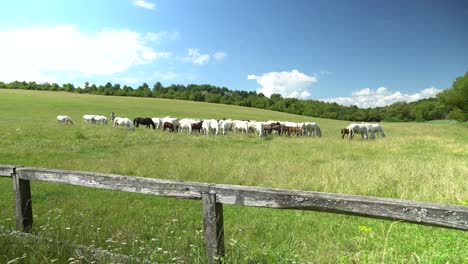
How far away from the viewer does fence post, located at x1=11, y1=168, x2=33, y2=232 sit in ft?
16.9

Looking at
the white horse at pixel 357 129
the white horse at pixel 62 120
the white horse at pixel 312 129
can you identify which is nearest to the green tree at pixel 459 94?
the white horse at pixel 312 129

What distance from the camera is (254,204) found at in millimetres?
3549

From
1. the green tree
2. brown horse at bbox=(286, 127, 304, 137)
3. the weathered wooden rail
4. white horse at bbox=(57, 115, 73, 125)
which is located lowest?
white horse at bbox=(57, 115, 73, 125)

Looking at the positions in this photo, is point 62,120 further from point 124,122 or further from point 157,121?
point 157,121

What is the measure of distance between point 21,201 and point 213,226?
3.24 metres

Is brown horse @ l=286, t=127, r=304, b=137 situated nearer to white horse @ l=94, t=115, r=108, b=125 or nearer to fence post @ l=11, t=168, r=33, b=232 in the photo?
white horse @ l=94, t=115, r=108, b=125

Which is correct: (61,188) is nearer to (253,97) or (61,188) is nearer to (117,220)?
(117,220)

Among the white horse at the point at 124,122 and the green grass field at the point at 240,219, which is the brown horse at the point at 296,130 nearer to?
the white horse at the point at 124,122

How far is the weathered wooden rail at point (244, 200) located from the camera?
9.53 feet

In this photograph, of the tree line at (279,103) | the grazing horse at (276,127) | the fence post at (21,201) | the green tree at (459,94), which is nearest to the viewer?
the fence post at (21,201)

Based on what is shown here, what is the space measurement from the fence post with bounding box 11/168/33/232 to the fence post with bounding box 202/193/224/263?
3.12 metres

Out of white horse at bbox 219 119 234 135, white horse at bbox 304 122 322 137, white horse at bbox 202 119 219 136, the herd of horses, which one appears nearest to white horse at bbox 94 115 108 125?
the herd of horses

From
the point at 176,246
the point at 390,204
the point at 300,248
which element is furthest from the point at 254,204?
the point at 300,248

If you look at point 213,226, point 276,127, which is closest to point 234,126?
point 276,127
